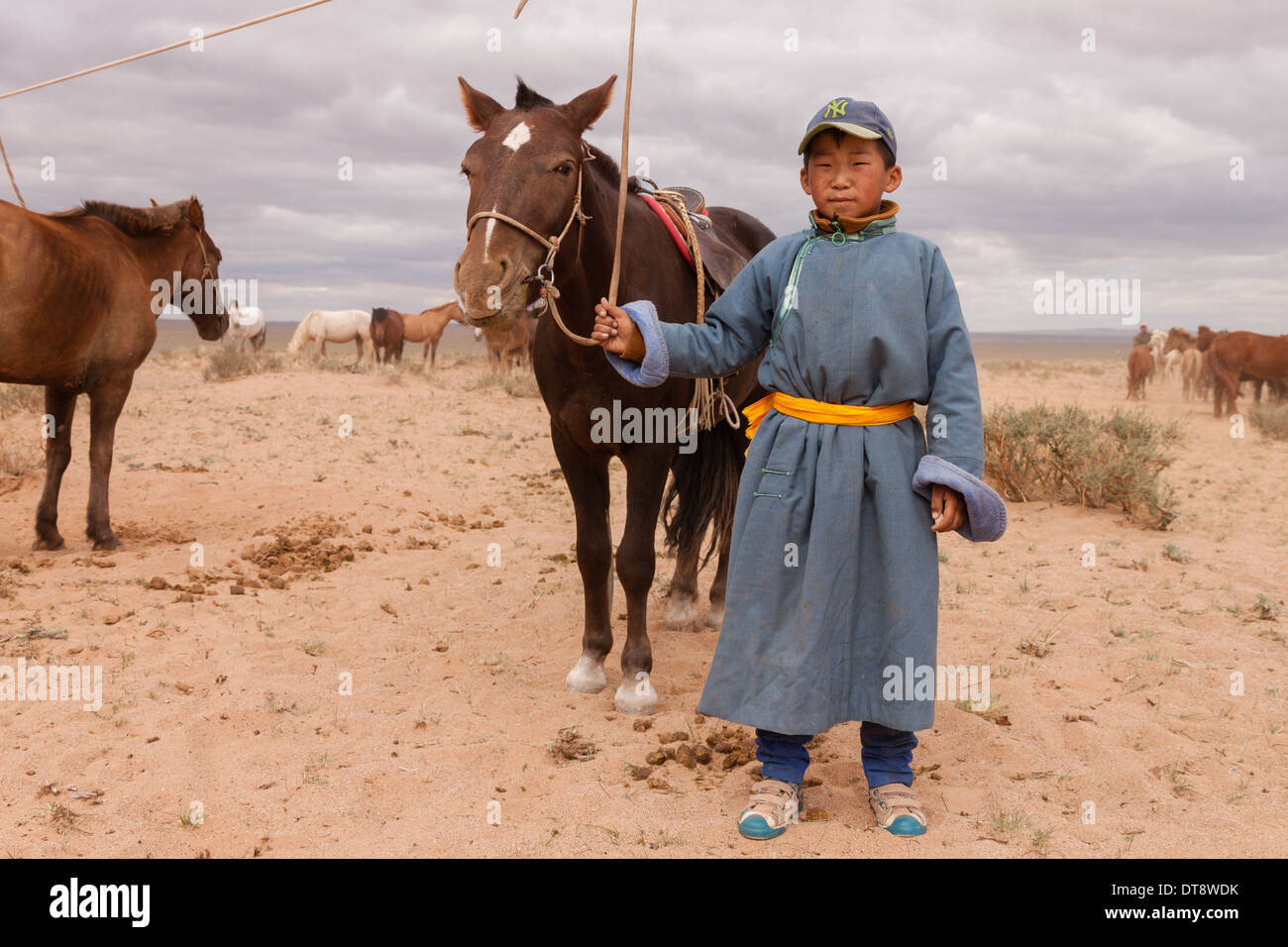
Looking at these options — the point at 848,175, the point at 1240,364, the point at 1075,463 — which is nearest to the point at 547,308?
the point at 848,175

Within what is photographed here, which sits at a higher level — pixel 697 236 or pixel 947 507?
pixel 697 236

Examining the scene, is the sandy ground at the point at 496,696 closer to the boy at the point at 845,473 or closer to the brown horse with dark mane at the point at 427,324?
the boy at the point at 845,473

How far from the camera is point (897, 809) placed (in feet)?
9.29

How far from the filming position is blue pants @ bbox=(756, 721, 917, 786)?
292 cm

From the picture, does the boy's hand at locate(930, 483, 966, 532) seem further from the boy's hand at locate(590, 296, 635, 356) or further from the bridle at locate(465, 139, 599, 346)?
the bridle at locate(465, 139, 599, 346)

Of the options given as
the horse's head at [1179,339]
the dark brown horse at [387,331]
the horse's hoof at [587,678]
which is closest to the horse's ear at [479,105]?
the horse's hoof at [587,678]

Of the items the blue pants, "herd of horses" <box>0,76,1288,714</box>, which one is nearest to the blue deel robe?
the blue pants

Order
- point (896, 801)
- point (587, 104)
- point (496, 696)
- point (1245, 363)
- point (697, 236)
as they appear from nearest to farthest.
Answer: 1. point (896, 801)
2. point (587, 104)
3. point (496, 696)
4. point (697, 236)
5. point (1245, 363)

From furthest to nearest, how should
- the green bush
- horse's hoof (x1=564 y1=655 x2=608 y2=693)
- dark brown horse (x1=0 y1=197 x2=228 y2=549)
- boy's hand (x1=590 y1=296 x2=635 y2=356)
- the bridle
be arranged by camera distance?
the green bush
dark brown horse (x1=0 y1=197 x2=228 y2=549)
horse's hoof (x1=564 y1=655 x2=608 y2=693)
the bridle
boy's hand (x1=590 y1=296 x2=635 y2=356)

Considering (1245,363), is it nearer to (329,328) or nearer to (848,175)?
(848,175)

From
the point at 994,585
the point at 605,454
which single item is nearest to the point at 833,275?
the point at 605,454

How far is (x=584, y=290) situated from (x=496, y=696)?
6.10ft

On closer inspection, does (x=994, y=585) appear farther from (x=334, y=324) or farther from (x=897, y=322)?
(x=334, y=324)

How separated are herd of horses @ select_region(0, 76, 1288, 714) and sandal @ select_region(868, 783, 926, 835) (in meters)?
1.25
